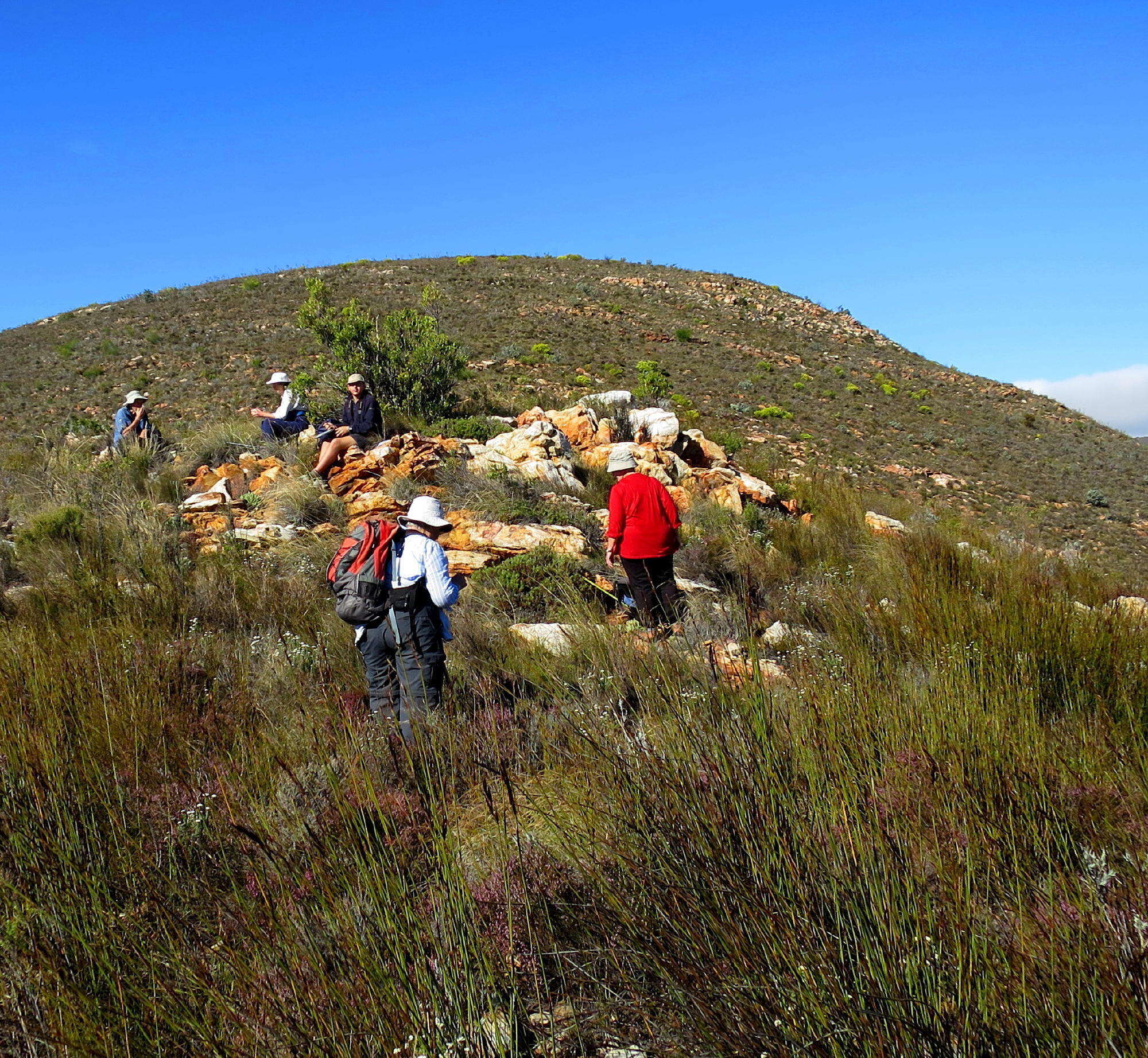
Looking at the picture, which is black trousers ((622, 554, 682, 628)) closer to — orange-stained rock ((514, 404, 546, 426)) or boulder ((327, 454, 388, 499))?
boulder ((327, 454, 388, 499))

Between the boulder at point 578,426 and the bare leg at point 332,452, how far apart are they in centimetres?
328

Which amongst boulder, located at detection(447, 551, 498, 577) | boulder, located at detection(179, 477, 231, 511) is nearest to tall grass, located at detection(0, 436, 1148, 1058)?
boulder, located at detection(447, 551, 498, 577)

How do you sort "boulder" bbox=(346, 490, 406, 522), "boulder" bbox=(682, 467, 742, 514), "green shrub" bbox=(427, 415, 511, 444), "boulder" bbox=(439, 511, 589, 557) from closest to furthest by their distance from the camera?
"boulder" bbox=(439, 511, 589, 557), "boulder" bbox=(346, 490, 406, 522), "boulder" bbox=(682, 467, 742, 514), "green shrub" bbox=(427, 415, 511, 444)

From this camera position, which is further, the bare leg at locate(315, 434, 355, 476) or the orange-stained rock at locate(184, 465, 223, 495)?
the orange-stained rock at locate(184, 465, 223, 495)

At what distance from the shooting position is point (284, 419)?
1090 centimetres

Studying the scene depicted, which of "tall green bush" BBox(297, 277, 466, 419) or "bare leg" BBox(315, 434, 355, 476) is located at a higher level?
"tall green bush" BBox(297, 277, 466, 419)

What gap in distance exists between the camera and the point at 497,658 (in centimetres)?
512

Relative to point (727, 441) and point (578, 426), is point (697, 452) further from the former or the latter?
point (727, 441)

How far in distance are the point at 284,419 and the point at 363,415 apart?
1614 millimetres

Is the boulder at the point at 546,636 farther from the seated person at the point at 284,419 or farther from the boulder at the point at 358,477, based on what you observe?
the seated person at the point at 284,419

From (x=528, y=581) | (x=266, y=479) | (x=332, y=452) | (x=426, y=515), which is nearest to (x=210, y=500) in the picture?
(x=266, y=479)

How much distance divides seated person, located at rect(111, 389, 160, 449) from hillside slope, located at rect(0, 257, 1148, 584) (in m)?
5.50

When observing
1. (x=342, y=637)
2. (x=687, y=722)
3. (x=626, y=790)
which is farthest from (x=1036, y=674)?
(x=342, y=637)

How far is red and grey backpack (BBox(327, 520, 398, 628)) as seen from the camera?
4363 millimetres
